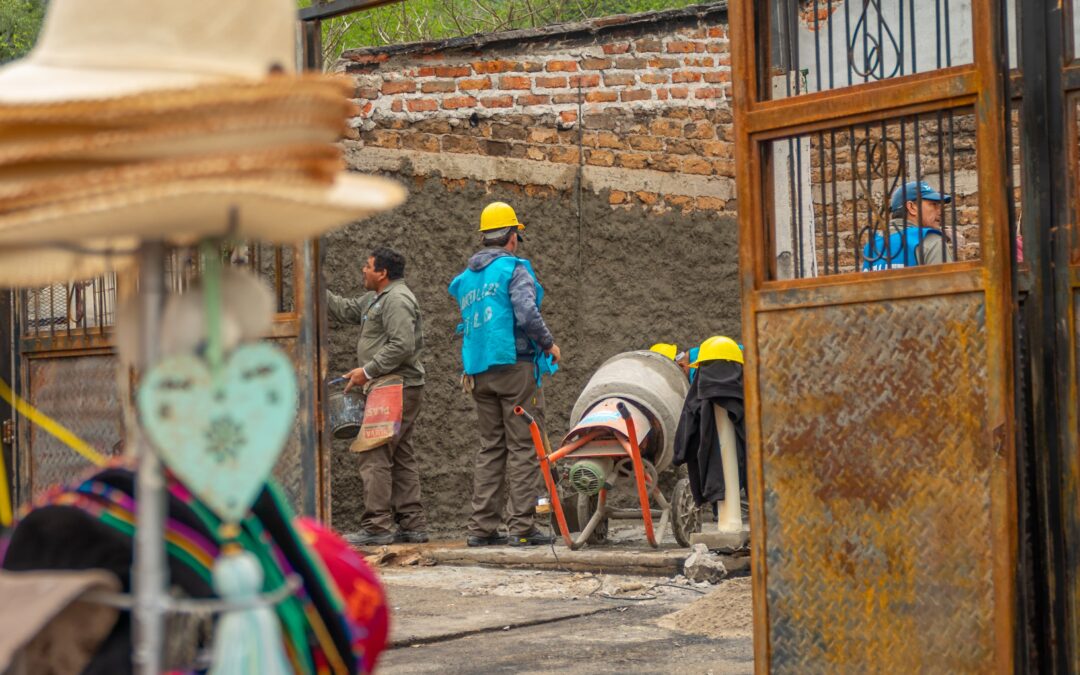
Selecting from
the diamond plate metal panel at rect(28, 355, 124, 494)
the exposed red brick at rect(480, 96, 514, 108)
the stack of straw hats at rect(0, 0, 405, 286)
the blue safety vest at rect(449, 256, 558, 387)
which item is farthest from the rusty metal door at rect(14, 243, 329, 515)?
the exposed red brick at rect(480, 96, 514, 108)

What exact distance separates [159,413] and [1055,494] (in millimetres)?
2928

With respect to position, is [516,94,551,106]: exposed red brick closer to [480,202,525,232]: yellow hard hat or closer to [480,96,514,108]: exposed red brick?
[480,96,514,108]: exposed red brick

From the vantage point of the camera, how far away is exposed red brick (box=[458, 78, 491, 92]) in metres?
10.3

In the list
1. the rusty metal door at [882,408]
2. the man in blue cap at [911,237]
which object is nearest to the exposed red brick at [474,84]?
the man in blue cap at [911,237]

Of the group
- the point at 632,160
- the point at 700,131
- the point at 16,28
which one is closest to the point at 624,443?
the point at 632,160

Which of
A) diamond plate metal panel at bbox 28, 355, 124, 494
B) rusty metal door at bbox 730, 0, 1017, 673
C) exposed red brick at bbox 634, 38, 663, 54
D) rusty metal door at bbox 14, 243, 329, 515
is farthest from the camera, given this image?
exposed red brick at bbox 634, 38, 663, 54

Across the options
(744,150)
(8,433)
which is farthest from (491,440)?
(744,150)

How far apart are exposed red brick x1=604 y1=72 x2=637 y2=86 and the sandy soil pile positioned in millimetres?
4720

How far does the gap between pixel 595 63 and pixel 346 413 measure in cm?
311

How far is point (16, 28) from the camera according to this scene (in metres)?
13.8

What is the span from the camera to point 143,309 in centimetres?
215

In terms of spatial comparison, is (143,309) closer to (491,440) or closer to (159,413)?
(159,413)

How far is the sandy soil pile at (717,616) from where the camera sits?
6504 mm

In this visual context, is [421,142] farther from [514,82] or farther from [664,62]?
[664,62]
